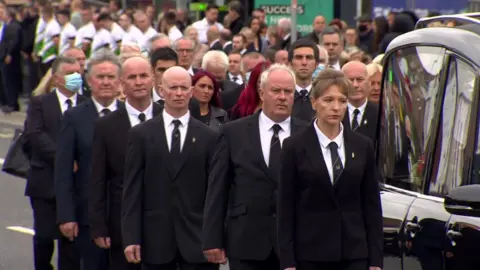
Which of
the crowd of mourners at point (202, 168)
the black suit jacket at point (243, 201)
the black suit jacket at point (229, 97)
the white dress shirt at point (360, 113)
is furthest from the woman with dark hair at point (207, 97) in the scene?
the black suit jacket at point (243, 201)

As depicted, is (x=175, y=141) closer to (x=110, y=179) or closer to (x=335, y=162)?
(x=110, y=179)

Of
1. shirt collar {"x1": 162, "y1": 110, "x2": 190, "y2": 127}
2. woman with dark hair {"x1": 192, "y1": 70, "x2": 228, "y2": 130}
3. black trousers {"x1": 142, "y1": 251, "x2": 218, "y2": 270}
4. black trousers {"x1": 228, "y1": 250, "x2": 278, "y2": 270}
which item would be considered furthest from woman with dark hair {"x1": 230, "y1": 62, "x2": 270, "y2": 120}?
black trousers {"x1": 228, "y1": 250, "x2": 278, "y2": 270}

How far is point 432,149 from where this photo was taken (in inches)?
272

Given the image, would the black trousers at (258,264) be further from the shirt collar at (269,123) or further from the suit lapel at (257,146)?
the shirt collar at (269,123)

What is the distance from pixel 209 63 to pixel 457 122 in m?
7.77

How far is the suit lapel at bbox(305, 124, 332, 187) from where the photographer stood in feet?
23.2

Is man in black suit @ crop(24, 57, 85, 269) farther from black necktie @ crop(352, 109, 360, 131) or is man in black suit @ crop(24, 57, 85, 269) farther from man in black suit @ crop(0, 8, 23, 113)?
man in black suit @ crop(0, 8, 23, 113)

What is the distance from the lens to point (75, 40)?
79.9 feet

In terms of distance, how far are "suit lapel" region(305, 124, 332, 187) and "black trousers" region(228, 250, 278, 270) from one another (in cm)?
101

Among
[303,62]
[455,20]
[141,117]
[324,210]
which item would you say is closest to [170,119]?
[141,117]

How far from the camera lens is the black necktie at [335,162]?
711cm

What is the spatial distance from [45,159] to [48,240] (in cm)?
64

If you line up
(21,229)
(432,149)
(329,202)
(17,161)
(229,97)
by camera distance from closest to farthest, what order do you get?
(432,149) < (329,202) < (17,161) < (229,97) < (21,229)

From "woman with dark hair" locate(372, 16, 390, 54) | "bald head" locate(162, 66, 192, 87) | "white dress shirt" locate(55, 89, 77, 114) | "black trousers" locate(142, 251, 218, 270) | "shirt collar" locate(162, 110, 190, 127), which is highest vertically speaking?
"bald head" locate(162, 66, 192, 87)
